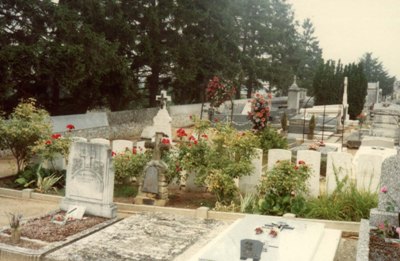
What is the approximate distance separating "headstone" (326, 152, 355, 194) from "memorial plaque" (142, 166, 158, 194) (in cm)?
400

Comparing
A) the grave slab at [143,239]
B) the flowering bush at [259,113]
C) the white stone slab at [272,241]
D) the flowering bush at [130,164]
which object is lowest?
the grave slab at [143,239]

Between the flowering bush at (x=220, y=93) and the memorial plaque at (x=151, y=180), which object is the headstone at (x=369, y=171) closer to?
the memorial plaque at (x=151, y=180)

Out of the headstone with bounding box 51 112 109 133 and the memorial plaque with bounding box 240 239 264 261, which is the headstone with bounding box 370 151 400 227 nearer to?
the memorial plaque with bounding box 240 239 264 261

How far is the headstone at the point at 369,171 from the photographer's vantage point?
10773 millimetres

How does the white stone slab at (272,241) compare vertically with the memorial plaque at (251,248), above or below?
below

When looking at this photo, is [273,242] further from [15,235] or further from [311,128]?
[311,128]

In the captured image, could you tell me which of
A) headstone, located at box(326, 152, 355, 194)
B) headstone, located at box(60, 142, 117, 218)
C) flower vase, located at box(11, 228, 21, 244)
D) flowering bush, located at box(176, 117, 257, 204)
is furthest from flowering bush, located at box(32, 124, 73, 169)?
headstone, located at box(326, 152, 355, 194)

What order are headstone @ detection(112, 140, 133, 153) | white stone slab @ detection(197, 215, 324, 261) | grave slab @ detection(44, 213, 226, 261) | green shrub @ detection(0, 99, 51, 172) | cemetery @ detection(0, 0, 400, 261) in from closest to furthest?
white stone slab @ detection(197, 215, 324, 261), grave slab @ detection(44, 213, 226, 261), cemetery @ detection(0, 0, 400, 261), green shrub @ detection(0, 99, 51, 172), headstone @ detection(112, 140, 133, 153)

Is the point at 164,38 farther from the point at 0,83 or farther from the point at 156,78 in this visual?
the point at 0,83

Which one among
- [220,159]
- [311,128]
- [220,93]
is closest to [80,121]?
[220,93]

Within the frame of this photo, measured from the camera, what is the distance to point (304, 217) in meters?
9.74

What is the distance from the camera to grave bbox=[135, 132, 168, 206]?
10.8 metres

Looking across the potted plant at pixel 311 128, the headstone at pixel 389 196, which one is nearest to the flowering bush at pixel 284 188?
the headstone at pixel 389 196

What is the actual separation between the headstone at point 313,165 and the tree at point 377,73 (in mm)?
74320
